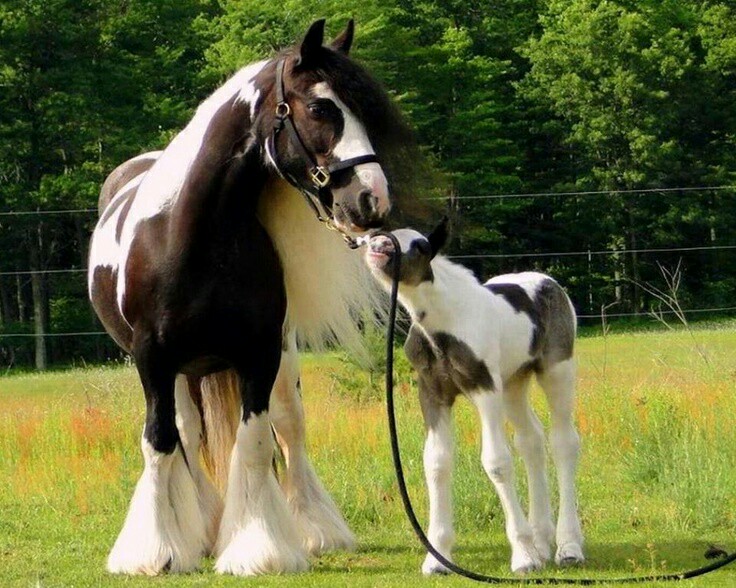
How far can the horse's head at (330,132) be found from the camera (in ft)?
19.1

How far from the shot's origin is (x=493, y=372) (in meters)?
6.28

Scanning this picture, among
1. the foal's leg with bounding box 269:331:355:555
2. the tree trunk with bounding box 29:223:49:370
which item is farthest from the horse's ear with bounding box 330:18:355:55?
the tree trunk with bounding box 29:223:49:370

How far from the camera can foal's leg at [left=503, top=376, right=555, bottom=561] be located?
675 centimetres

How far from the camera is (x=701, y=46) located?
51.2m

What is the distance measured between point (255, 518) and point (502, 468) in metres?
1.21

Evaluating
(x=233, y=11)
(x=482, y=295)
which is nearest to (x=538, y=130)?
(x=233, y=11)

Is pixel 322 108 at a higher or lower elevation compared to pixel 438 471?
higher

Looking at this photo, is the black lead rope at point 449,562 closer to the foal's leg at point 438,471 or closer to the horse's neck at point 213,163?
the foal's leg at point 438,471

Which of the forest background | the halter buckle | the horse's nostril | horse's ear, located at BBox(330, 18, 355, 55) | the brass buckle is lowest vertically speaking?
the forest background

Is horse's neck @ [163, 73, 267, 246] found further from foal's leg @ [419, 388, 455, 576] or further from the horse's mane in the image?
foal's leg @ [419, 388, 455, 576]

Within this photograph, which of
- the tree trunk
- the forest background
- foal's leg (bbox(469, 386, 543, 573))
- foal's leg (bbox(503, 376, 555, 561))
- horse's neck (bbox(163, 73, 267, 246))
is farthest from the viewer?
the forest background

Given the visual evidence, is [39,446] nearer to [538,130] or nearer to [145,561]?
[145,561]

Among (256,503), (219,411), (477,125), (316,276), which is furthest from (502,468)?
(477,125)

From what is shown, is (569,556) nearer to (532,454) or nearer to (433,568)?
(532,454)
